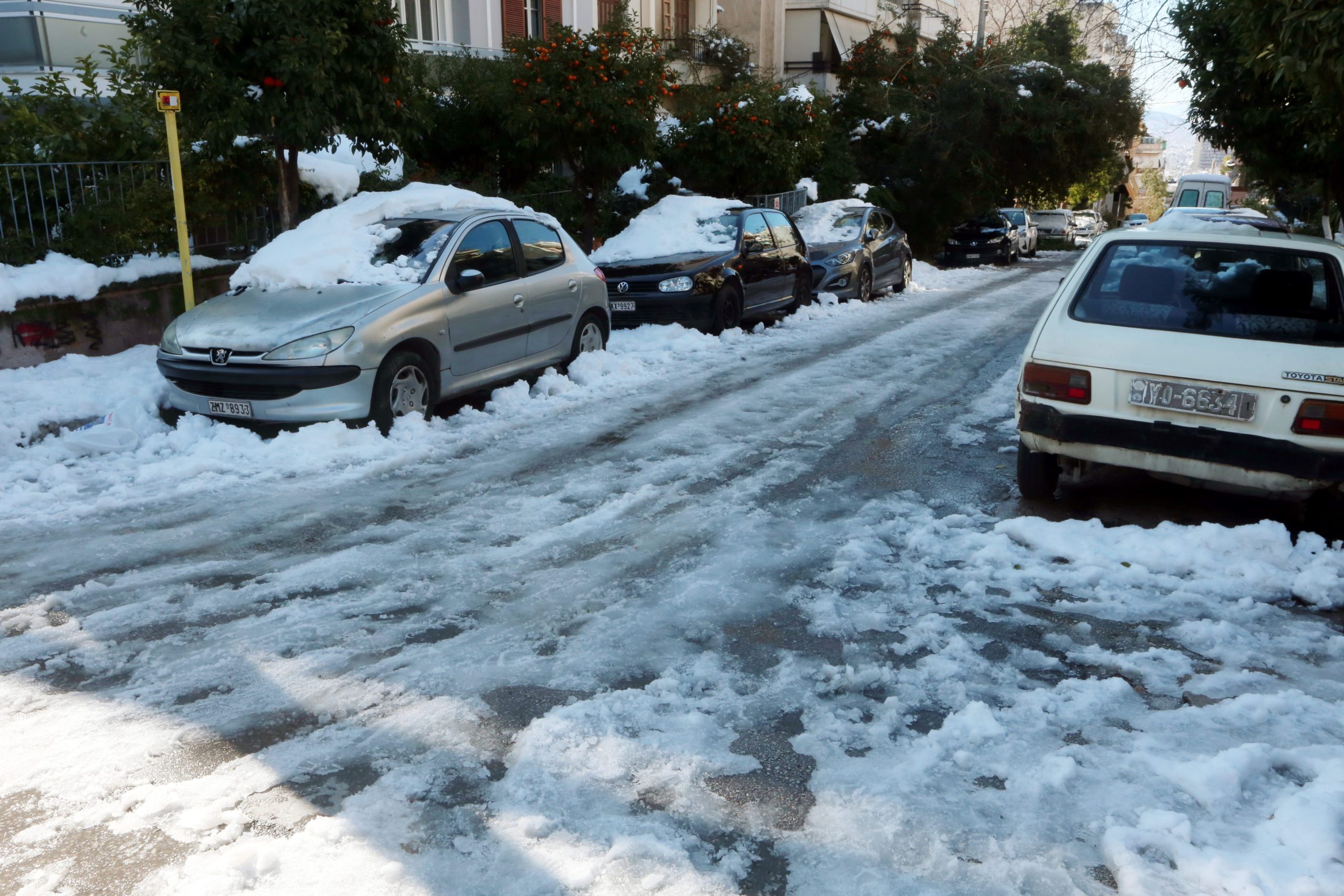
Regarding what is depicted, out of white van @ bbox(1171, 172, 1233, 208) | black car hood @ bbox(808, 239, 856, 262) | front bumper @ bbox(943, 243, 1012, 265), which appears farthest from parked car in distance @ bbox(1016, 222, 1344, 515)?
white van @ bbox(1171, 172, 1233, 208)

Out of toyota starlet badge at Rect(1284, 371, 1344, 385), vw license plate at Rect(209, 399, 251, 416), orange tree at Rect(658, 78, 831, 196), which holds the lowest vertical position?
vw license plate at Rect(209, 399, 251, 416)

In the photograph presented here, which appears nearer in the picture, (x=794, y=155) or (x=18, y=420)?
(x=18, y=420)

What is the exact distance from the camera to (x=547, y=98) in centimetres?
1510

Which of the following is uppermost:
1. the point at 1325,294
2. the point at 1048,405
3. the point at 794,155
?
the point at 794,155

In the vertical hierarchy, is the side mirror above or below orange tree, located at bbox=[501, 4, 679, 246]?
below

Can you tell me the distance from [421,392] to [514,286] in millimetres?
1462

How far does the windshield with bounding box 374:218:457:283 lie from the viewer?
8.29 meters

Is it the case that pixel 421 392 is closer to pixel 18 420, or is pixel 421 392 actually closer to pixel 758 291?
pixel 18 420

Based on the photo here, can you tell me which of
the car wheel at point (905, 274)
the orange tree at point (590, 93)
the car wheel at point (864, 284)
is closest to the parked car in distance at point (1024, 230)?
the car wheel at point (905, 274)

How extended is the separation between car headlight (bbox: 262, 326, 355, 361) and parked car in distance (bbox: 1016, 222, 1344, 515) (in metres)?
4.41

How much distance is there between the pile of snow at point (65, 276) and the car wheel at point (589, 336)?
14.5ft

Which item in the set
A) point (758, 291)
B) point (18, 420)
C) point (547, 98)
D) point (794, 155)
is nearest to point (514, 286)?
point (18, 420)

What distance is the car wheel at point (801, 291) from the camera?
14.9 metres

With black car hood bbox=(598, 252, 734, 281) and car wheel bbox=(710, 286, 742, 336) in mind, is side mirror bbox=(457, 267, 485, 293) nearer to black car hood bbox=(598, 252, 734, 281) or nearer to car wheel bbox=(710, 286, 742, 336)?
black car hood bbox=(598, 252, 734, 281)
